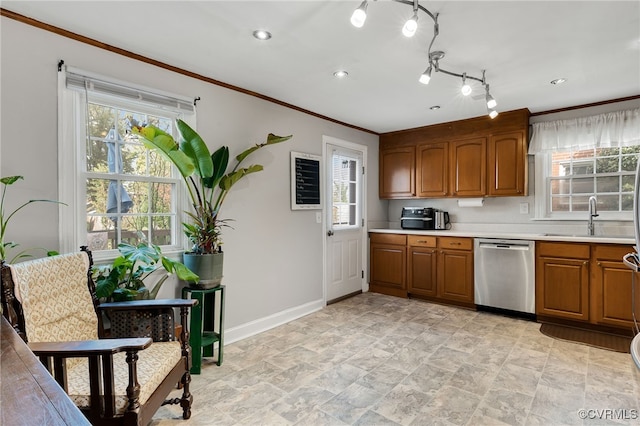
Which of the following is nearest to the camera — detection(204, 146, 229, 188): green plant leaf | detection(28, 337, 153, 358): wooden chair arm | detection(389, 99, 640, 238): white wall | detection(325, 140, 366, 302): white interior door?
detection(28, 337, 153, 358): wooden chair arm

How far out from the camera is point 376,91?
10.5ft

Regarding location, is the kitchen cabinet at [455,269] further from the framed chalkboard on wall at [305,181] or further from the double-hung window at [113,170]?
the double-hung window at [113,170]

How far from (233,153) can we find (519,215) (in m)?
3.53

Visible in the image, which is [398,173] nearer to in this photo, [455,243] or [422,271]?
[455,243]

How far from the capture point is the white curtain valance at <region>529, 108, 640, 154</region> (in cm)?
333

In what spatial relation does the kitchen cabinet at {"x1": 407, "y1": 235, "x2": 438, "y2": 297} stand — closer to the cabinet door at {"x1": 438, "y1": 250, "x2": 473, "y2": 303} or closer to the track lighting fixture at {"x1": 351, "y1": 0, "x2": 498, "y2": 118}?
the cabinet door at {"x1": 438, "y1": 250, "x2": 473, "y2": 303}

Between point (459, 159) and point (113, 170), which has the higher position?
point (459, 159)

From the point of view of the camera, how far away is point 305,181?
3791 millimetres

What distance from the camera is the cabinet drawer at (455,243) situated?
3.94 m

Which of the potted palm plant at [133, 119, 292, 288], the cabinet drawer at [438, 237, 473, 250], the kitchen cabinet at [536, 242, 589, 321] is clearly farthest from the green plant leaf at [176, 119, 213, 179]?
the kitchen cabinet at [536, 242, 589, 321]

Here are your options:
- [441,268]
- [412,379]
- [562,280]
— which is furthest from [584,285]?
[412,379]

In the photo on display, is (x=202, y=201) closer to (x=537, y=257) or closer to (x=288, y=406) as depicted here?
(x=288, y=406)

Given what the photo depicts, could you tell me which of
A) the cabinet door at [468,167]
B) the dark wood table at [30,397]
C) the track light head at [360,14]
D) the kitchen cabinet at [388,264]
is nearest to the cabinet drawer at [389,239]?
the kitchen cabinet at [388,264]

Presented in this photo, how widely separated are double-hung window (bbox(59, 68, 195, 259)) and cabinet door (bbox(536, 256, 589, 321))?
3685 millimetres
